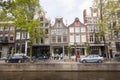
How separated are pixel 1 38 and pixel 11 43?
10.3 feet

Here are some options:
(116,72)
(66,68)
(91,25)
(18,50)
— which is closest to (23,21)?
(66,68)

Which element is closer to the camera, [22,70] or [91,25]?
[22,70]

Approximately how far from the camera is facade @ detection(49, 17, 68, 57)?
48.9m

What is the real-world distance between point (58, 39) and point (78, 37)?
5.37 metres

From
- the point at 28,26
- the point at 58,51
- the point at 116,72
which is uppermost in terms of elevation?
the point at 28,26

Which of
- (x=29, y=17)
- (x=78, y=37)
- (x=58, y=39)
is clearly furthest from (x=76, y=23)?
(x=29, y=17)

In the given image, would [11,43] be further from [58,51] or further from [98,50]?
[98,50]

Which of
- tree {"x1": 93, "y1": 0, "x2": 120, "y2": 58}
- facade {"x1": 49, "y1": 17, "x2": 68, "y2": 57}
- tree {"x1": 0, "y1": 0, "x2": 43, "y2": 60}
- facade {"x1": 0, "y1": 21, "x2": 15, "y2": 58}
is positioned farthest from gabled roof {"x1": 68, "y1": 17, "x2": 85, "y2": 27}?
tree {"x1": 0, "y1": 0, "x2": 43, "y2": 60}

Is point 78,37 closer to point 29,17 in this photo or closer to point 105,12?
point 105,12

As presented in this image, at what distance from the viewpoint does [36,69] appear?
2641cm

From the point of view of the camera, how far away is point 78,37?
48969 mm

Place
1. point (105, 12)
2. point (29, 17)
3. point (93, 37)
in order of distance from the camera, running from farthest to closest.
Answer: point (93, 37) → point (105, 12) → point (29, 17)

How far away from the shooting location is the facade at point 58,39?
48.9 meters

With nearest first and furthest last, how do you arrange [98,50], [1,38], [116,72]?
[116,72], [98,50], [1,38]
